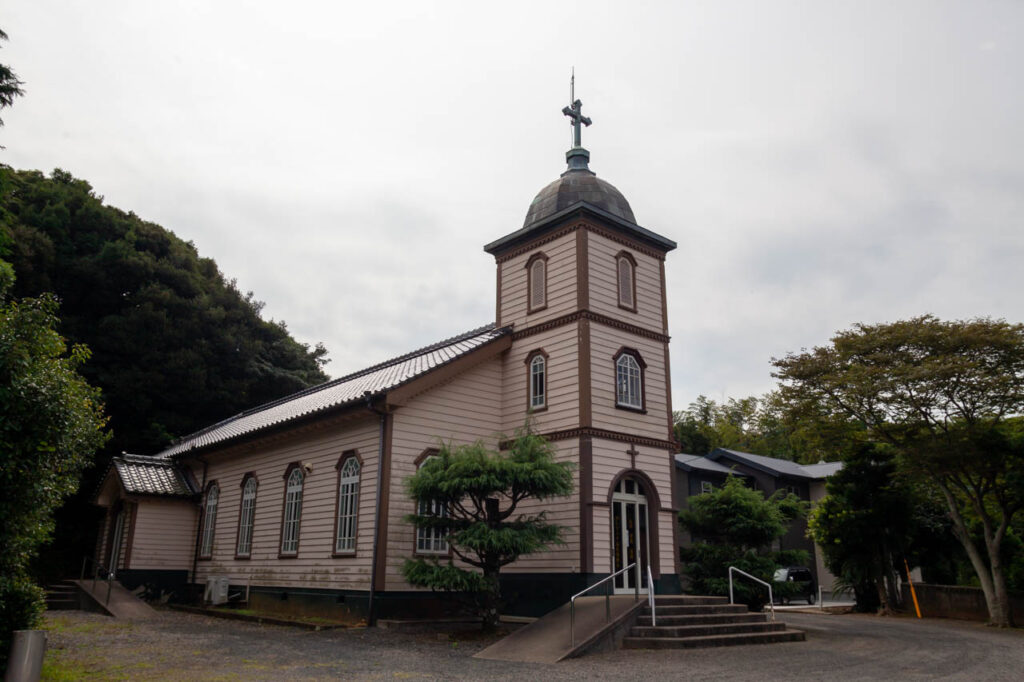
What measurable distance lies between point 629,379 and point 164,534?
15290mm

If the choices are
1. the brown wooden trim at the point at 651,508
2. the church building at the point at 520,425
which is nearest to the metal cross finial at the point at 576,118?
the church building at the point at 520,425

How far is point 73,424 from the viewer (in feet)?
28.7

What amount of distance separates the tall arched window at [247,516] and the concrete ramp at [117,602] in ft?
8.67

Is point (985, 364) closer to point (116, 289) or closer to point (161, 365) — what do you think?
point (161, 365)

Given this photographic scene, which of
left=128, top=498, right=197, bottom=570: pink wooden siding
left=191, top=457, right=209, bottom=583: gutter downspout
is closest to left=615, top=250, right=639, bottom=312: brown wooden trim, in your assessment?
left=128, top=498, right=197, bottom=570: pink wooden siding

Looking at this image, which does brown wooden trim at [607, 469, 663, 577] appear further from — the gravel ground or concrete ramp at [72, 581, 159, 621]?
concrete ramp at [72, 581, 159, 621]

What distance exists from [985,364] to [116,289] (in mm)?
30474

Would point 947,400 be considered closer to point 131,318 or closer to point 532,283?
point 532,283

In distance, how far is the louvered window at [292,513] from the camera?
63.0ft

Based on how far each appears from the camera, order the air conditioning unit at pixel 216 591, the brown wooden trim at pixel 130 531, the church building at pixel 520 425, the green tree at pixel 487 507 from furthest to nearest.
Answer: the brown wooden trim at pixel 130 531
the air conditioning unit at pixel 216 591
the church building at pixel 520 425
the green tree at pixel 487 507

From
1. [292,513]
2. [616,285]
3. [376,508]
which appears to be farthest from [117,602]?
[616,285]

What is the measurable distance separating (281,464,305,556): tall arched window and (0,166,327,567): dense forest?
11.9m

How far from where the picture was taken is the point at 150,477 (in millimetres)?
24312

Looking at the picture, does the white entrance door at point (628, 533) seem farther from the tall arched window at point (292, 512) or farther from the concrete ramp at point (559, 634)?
the tall arched window at point (292, 512)
